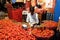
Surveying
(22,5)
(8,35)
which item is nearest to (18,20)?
(22,5)

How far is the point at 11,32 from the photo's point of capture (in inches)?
112

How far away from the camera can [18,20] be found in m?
3.28

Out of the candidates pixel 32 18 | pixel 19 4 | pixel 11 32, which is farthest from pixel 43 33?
pixel 19 4

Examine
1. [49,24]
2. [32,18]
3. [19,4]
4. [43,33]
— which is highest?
[19,4]

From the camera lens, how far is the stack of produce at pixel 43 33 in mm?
2793

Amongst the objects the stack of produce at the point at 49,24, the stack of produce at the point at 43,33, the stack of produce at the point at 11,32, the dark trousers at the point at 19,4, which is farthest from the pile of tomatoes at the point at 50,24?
the dark trousers at the point at 19,4

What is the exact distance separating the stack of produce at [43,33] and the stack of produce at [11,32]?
0.13 metres

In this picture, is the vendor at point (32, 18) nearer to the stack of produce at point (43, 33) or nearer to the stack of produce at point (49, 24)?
the stack of produce at point (49, 24)

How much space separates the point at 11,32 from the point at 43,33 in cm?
59

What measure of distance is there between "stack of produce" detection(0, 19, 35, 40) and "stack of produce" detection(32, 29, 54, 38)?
13 centimetres

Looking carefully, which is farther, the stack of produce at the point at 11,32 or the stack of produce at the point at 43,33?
the stack of produce at the point at 43,33

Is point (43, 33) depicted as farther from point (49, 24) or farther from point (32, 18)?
point (32, 18)

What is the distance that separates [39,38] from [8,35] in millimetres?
545

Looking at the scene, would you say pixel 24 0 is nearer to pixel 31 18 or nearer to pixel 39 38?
pixel 31 18
